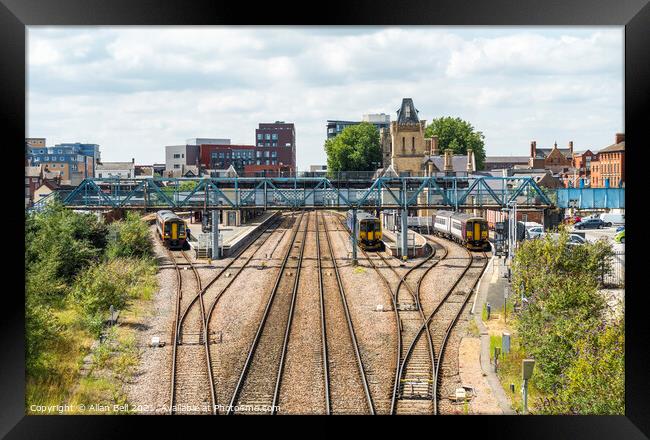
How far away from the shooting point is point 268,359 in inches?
404

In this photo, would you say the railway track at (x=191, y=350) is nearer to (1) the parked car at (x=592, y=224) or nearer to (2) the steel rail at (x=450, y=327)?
(2) the steel rail at (x=450, y=327)

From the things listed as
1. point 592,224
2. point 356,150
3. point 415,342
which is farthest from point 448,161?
point 415,342

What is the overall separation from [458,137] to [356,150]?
242 inches

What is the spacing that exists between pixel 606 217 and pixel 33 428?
2389cm

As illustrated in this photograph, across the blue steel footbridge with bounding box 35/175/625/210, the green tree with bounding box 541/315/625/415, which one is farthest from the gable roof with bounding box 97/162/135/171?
the green tree with bounding box 541/315/625/415

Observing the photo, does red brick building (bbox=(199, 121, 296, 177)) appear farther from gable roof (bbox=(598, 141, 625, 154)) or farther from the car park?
the car park

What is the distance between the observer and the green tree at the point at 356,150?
34062 mm

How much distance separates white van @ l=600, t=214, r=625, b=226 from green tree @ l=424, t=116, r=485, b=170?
1047cm

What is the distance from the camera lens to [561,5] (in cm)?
638

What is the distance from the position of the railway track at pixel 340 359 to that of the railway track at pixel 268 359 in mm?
673

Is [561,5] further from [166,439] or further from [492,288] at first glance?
[492,288]

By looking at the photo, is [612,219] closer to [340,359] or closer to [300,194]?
[300,194]

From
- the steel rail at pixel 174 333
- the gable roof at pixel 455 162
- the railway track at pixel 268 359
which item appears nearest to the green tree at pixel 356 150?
the gable roof at pixel 455 162
